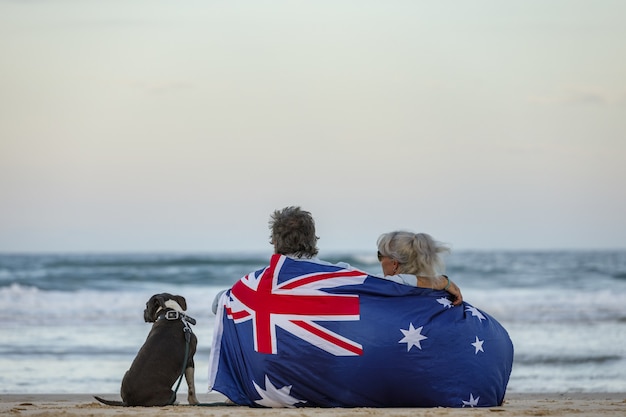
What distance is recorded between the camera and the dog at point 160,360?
5.73 metres

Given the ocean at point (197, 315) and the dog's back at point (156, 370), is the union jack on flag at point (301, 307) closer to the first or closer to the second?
the dog's back at point (156, 370)

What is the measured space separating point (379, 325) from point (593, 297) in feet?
52.8

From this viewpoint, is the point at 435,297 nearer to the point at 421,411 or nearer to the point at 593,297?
the point at 421,411

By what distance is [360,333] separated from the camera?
5.30 metres

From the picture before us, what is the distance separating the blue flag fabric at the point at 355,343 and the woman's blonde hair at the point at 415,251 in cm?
13

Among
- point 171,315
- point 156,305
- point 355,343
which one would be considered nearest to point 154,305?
point 156,305

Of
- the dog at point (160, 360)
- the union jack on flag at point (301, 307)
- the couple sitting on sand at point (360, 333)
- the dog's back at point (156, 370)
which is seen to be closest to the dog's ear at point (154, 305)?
the dog at point (160, 360)

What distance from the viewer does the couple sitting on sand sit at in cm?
531

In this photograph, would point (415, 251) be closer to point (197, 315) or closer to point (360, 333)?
point (360, 333)

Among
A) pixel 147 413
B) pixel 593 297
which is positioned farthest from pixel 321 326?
pixel 593 297

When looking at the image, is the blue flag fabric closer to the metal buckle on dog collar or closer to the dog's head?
the metal buckle on dog collar

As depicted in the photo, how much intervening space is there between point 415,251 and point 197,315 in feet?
33.7

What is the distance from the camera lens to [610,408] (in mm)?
5688

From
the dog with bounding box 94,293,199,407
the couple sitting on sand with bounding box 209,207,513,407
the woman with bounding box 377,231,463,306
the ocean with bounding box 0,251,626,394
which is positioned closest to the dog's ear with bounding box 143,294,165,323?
the dog with bounding box 94,293,199,407
